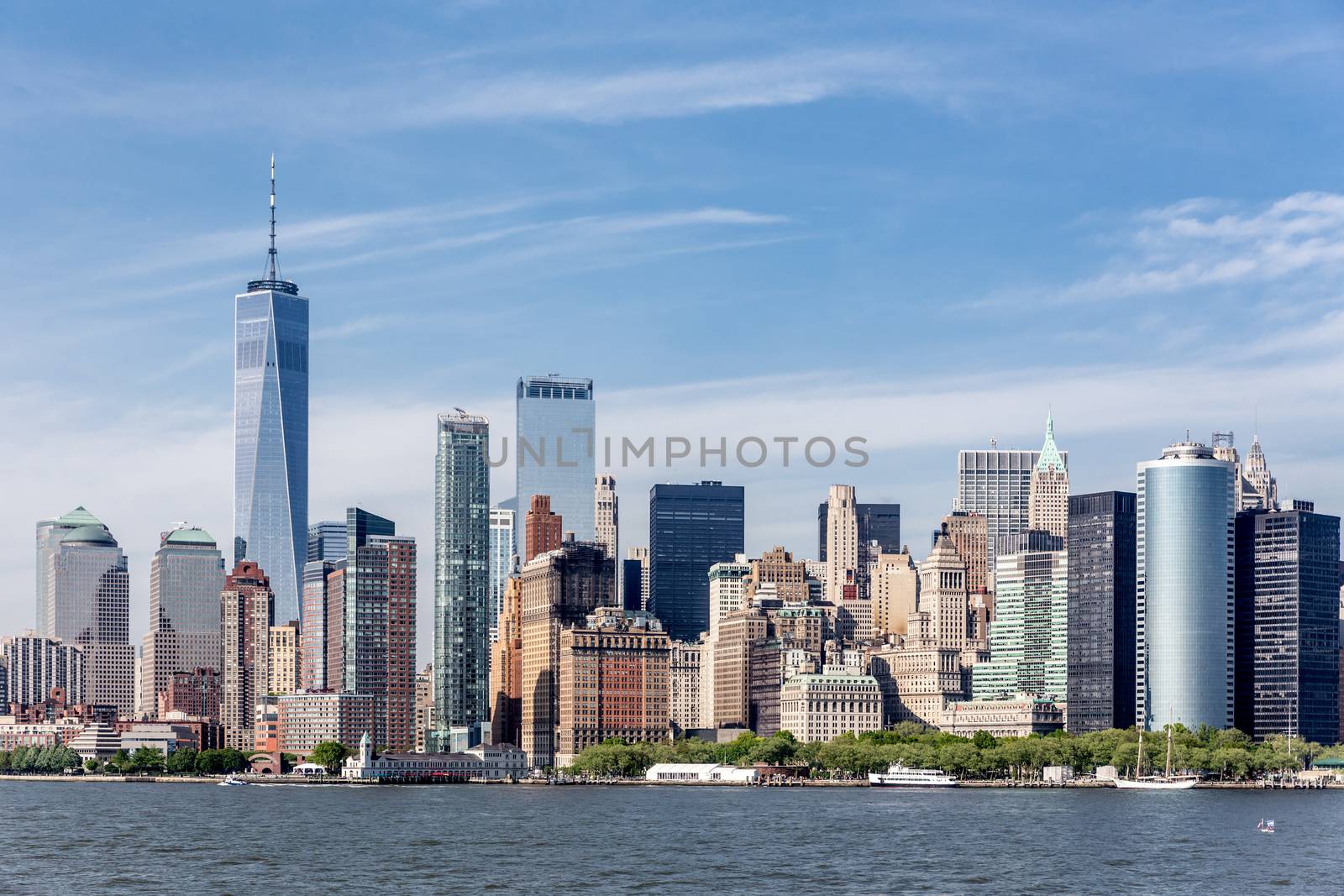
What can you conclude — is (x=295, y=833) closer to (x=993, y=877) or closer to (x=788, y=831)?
(x=788, y=831)

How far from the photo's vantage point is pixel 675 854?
142 meters

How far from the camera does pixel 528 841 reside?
508 feet

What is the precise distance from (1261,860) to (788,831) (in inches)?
1551

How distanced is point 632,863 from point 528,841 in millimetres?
22341

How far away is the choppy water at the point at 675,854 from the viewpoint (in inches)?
4732

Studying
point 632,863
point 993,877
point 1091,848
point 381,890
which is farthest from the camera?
point 1091,848

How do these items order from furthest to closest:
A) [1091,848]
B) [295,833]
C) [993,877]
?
[295,833], [1091,848], [993,877]

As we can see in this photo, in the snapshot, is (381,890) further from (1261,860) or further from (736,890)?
(1261,860)

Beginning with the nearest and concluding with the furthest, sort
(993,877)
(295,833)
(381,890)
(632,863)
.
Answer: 1. (381,890)
2. (993,877)
3. (632,863)
4. (295,833)

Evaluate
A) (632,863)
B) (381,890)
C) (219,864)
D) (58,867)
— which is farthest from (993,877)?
(58,867)

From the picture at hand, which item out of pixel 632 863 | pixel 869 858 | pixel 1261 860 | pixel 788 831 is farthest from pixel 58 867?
pixel 1261 860

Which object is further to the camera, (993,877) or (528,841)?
(528,841)

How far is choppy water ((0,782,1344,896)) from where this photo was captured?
120188 mm

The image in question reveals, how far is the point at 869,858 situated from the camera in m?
138
